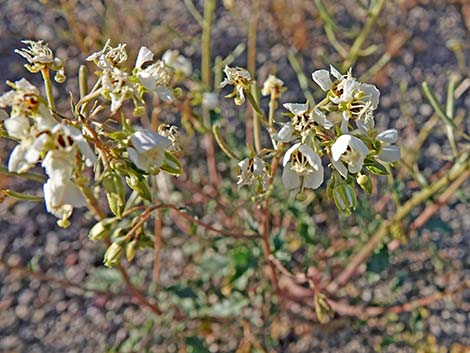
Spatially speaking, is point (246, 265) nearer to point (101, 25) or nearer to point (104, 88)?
point (104, 88)

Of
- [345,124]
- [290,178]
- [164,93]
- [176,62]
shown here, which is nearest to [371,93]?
[345,124]

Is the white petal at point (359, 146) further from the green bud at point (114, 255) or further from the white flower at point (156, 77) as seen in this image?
the green bud at point (114, 255)

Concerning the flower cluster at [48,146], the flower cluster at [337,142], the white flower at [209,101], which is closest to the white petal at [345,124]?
the flower cluster at [337,142]

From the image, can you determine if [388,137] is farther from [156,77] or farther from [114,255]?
[114,255]

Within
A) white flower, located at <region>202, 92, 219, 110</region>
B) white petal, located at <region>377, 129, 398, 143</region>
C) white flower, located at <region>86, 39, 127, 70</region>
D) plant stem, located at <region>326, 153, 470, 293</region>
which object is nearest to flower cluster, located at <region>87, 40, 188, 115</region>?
white flower, located at <region>86, 39, 127, 70</region>

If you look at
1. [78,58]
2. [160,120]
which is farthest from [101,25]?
[160,120]

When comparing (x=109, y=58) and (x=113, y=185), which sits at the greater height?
(x=109, y=58)
